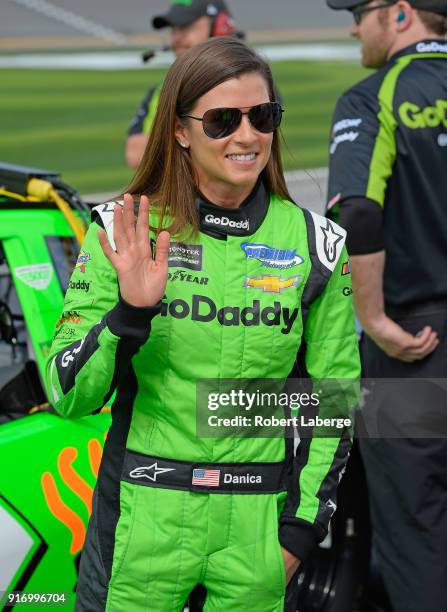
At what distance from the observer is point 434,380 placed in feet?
11.5

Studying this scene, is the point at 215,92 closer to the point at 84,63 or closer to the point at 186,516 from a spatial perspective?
the point at 186,516

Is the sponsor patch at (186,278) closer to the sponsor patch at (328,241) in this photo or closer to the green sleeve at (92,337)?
the green sleeve at (92,337)

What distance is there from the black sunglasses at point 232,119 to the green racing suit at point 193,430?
0.17 metres

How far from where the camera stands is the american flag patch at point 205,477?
2316 mm

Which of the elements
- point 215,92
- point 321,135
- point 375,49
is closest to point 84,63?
point 321,135

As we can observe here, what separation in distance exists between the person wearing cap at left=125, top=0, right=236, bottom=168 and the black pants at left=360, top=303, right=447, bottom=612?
8.48ft

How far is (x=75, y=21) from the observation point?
20641mm

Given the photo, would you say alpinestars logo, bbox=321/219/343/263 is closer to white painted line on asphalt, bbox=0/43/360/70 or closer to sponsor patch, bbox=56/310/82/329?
sponsor patch, bbox=56/310/82/329

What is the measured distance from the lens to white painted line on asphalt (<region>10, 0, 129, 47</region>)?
19.6 meters

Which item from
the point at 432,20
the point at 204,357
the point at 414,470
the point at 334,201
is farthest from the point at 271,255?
the point at 432,20

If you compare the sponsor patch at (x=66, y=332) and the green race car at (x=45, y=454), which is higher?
the sponsor patch at (x=66, y=332)

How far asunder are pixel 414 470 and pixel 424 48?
1.41m

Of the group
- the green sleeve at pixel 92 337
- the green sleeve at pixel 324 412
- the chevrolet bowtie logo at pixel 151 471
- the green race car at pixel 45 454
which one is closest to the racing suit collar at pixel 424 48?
the green race car at pixel 45 454

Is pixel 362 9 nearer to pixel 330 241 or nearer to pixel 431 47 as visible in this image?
pixel 431 47
